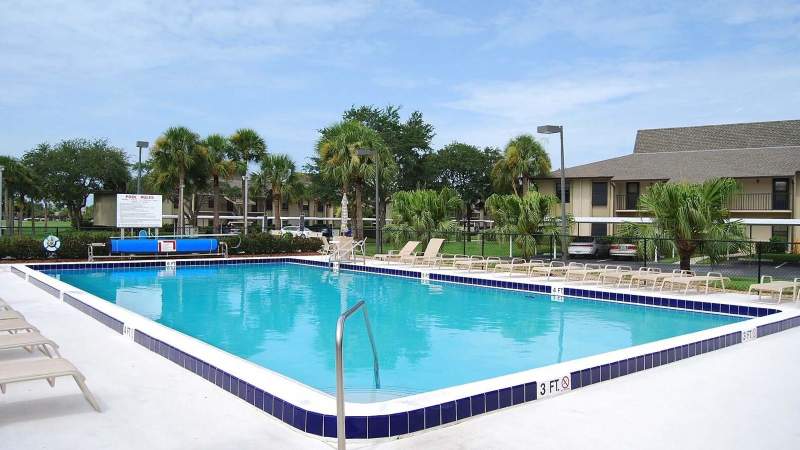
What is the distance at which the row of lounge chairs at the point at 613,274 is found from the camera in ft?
40.6

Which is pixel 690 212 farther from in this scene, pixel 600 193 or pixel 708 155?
pixel 708 155

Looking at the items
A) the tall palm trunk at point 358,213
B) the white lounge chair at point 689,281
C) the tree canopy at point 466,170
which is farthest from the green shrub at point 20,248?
the tree canopy at point 466,170

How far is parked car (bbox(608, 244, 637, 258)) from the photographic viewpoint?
2516 cm

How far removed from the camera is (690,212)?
45.4 feet

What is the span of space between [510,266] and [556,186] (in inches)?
787

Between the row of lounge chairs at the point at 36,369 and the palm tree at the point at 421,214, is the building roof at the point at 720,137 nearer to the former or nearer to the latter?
the palm tree at the point at 421,214

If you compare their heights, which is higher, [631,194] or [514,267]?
[631,194]

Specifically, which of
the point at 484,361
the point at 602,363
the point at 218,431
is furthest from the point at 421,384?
the point at 218,431

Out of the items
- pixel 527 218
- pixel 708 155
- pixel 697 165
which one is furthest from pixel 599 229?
pixel 527 218

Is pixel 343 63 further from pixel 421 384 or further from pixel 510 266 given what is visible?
pixel 421 384

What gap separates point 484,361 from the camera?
26.5 feet

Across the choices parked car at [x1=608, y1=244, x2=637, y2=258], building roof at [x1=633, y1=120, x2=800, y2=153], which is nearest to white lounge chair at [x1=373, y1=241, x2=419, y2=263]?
parked car at [x1=608, y1=244, x2=637, y2=258]

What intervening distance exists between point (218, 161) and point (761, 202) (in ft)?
97.7

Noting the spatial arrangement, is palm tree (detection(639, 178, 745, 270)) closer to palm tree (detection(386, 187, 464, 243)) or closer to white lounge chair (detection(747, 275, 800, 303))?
white lounge chair (detection(747, 275, 800, 303))
